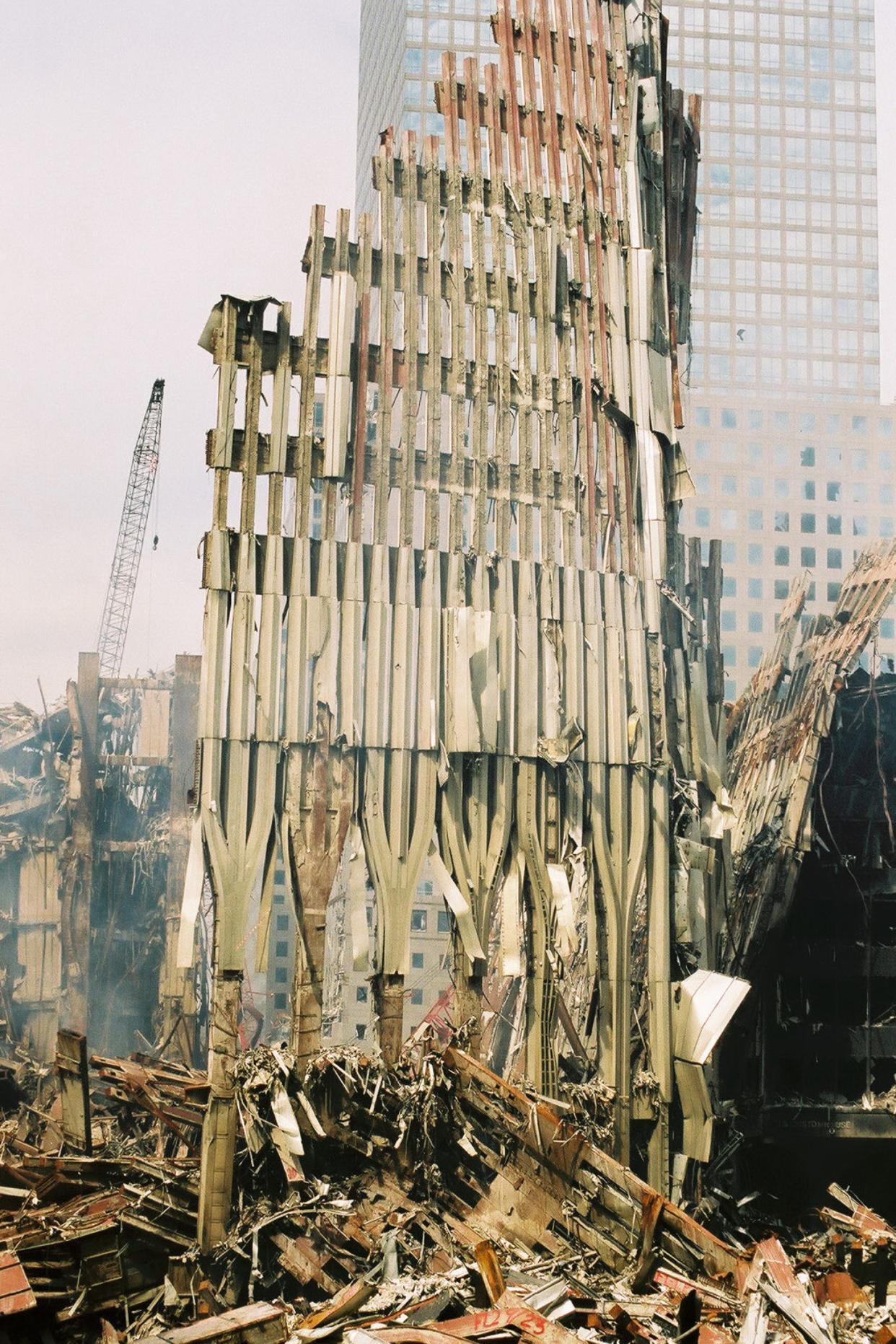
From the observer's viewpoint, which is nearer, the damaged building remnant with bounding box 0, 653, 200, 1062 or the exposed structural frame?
the exposed structural frame

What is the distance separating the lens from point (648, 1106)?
21.8 meters

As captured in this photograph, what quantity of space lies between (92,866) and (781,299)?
74292 mm

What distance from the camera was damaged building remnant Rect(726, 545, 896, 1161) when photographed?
116ft

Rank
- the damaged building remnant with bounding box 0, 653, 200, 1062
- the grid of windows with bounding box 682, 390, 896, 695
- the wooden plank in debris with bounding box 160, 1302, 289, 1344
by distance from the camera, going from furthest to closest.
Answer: the grid of windows with bounding box 682, 390, 896, 695 → the damaged building remnant with bounding box 0, 653, 200, 1062 → the wooden plank in debris with bounding box 160, 1302, 289, 1344

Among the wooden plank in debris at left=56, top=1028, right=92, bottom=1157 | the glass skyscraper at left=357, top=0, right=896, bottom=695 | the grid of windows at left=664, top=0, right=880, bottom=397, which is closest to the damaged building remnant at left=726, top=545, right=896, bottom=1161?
the wooden plank in debris at left=56, top=1028, right=92, bottom=1157

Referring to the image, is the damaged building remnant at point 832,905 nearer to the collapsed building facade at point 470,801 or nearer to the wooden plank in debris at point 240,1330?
the collapsed building facade at point 470,801

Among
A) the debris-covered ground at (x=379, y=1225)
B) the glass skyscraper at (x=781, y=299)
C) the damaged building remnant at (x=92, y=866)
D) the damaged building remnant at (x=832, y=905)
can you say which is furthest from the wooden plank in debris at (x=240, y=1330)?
the glass skyscraper at (x=781, y=299)

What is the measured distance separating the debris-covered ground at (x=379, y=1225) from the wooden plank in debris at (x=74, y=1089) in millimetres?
552

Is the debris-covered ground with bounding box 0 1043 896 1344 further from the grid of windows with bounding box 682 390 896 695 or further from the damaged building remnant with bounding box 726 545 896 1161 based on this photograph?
the grid of windows with bounding box 682 390 896 695

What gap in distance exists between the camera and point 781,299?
330 ft

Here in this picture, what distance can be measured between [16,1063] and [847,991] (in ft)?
67.5

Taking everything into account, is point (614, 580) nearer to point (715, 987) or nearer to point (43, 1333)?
point (715, 987)

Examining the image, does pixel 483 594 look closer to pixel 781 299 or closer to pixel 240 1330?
pixel 240 1330

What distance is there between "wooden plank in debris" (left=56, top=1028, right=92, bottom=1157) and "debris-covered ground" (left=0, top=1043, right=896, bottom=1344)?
55 centimetres
